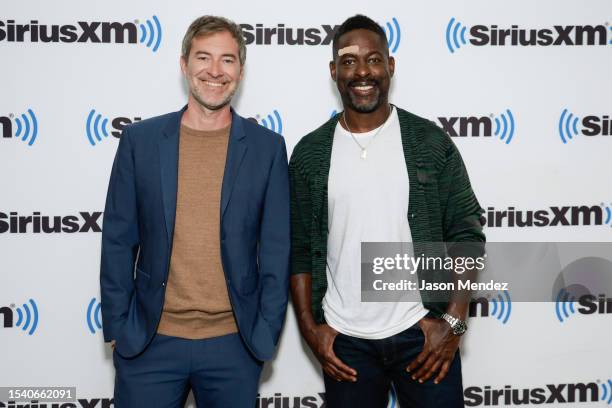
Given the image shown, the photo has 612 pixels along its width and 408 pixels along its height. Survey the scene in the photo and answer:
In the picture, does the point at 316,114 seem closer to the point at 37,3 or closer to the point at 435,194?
the point at 435,194

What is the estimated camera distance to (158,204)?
6.83ft

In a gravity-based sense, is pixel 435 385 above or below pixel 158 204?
below

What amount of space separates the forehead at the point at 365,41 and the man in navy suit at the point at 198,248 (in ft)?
1.35

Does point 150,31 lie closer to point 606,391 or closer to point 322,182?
point 322,182

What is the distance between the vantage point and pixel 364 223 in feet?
7.04

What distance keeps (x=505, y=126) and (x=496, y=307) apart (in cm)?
92

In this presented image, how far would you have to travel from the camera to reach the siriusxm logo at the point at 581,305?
310 centimetres

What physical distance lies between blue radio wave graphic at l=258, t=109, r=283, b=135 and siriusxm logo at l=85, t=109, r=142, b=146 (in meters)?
0.62

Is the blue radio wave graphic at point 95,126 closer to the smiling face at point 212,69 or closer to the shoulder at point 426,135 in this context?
the smiling face at point 212,69

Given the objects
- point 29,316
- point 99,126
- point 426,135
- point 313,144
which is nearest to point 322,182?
point 313,144

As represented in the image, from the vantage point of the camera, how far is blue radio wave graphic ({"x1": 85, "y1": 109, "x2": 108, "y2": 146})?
9.40 ft

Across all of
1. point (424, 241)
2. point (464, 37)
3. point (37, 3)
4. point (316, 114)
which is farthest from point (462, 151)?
point (37, 3)

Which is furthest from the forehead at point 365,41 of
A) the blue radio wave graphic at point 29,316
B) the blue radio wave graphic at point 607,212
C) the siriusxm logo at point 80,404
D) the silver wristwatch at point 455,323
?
the siriusxm logo at point 80,404

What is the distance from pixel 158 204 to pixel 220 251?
27cm
